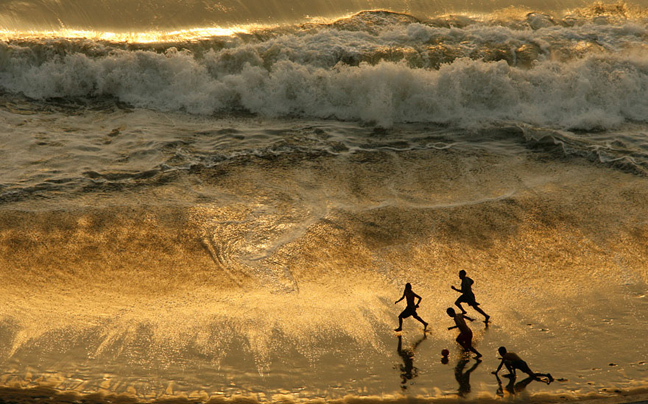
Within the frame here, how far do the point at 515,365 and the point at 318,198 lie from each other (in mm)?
6018

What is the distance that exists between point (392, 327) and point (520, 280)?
2813mm

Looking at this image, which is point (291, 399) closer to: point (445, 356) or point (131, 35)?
point (445, 356)

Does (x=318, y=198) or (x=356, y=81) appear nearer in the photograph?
(x=318, y=198)

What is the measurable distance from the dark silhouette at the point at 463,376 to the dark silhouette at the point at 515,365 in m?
0.40

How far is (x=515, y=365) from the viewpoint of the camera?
28.7 ft

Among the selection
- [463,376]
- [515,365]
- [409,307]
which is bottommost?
[463,376]

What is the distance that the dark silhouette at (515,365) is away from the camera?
873 cm

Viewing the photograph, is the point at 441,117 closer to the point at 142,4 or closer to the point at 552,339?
the point at 552,339

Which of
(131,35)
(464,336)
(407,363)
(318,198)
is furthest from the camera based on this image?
(131,35)

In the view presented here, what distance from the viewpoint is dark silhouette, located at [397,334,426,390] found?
350 inches

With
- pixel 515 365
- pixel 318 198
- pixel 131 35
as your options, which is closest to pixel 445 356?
pixel 515 365

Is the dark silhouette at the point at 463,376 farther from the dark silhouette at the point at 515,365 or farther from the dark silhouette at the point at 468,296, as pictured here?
the dark silhouette at the point at 468,296

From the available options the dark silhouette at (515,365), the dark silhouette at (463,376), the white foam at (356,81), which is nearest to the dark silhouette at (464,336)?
the dark silhouette at (463,376)

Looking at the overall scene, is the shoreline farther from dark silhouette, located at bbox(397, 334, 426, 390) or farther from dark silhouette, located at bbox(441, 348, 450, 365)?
dark silhouette, located at bbox(441, 348, 450, 365)
